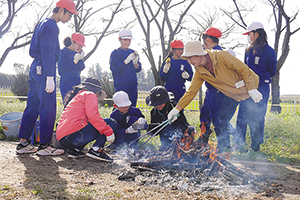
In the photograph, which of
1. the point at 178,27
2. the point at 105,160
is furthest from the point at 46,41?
the point at 178,27

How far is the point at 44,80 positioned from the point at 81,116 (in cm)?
92

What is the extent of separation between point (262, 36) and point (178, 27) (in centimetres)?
734

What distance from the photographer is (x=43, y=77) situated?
3684 mm

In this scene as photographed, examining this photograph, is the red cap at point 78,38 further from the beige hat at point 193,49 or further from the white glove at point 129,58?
the beige hat at point 193,49

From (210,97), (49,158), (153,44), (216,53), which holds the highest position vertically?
(153,44)

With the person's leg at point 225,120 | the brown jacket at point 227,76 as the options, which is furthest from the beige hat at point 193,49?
the person's leg at point 225,120

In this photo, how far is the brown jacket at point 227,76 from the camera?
318 centimetres

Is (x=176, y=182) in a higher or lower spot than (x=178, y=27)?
lower

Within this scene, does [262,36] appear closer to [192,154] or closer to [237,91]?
[237,91]

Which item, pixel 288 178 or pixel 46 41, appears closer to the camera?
pixel 288 178

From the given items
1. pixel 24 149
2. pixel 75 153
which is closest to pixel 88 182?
pixel 75 153

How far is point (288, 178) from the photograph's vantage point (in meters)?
2.91

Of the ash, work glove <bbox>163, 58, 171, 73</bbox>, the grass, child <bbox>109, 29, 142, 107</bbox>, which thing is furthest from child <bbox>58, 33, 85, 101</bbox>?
the ash

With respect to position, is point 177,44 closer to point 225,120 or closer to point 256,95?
point 225,120
